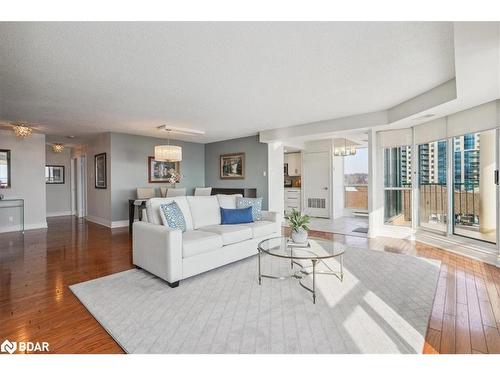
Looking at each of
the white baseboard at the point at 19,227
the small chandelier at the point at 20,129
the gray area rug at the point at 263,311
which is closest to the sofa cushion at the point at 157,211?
the gray area rug at the point at 263,311

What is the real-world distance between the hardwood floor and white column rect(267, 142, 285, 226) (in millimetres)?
2326

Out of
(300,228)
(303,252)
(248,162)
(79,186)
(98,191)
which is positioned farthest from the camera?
(79,186)

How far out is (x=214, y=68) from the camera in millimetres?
2707

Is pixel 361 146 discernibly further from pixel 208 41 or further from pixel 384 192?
pixel 208 41

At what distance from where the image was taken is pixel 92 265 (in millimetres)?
3359

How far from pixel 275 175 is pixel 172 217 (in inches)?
155

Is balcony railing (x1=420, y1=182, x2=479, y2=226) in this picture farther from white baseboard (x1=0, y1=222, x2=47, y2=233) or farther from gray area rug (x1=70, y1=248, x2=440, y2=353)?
white baseboard (x1=0, y1=222, x2=47, y2=233)

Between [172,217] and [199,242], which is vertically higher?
[172,217]

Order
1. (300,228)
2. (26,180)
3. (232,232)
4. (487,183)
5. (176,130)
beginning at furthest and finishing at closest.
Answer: (26,180) < (176,130) < (487,183) < (232,232) < (300,228)

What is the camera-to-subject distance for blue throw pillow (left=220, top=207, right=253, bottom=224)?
12.6ft

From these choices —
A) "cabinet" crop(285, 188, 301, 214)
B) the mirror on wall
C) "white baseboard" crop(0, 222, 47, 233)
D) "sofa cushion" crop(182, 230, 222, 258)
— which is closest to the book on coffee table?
"sofa cushion" crop(182, 230, 222, 258)

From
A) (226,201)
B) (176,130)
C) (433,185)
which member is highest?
(176,130)

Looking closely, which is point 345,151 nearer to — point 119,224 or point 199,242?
point 199,242

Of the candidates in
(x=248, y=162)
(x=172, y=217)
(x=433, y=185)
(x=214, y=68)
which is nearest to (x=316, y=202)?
(x=248, y=162)
